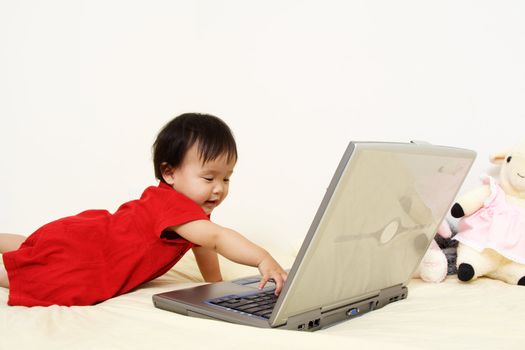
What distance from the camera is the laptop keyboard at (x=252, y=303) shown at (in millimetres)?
829

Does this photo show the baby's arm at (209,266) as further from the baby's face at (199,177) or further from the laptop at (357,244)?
the laptop at (357,244)

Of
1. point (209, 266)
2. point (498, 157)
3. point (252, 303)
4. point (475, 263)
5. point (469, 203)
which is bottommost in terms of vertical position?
point (209, 266)

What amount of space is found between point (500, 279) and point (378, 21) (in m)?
0.88

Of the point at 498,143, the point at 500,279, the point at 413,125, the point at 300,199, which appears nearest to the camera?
the point at 500,279

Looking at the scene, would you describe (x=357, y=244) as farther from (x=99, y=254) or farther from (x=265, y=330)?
(x=99, y=254)

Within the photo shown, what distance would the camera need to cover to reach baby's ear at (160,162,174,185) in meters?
1.24

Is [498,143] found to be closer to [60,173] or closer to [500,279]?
[500,279]

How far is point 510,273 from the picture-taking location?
50.8 inches

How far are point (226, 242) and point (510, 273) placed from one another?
2.38 ft

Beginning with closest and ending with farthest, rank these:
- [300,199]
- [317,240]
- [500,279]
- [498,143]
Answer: [317,240]
[500,279]
[498,143]
[300,199]

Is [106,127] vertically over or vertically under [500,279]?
under

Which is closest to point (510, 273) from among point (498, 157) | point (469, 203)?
point (469, 203)

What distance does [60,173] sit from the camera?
211 centimetres

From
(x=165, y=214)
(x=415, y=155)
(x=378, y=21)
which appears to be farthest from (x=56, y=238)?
(x=378, y=21)
